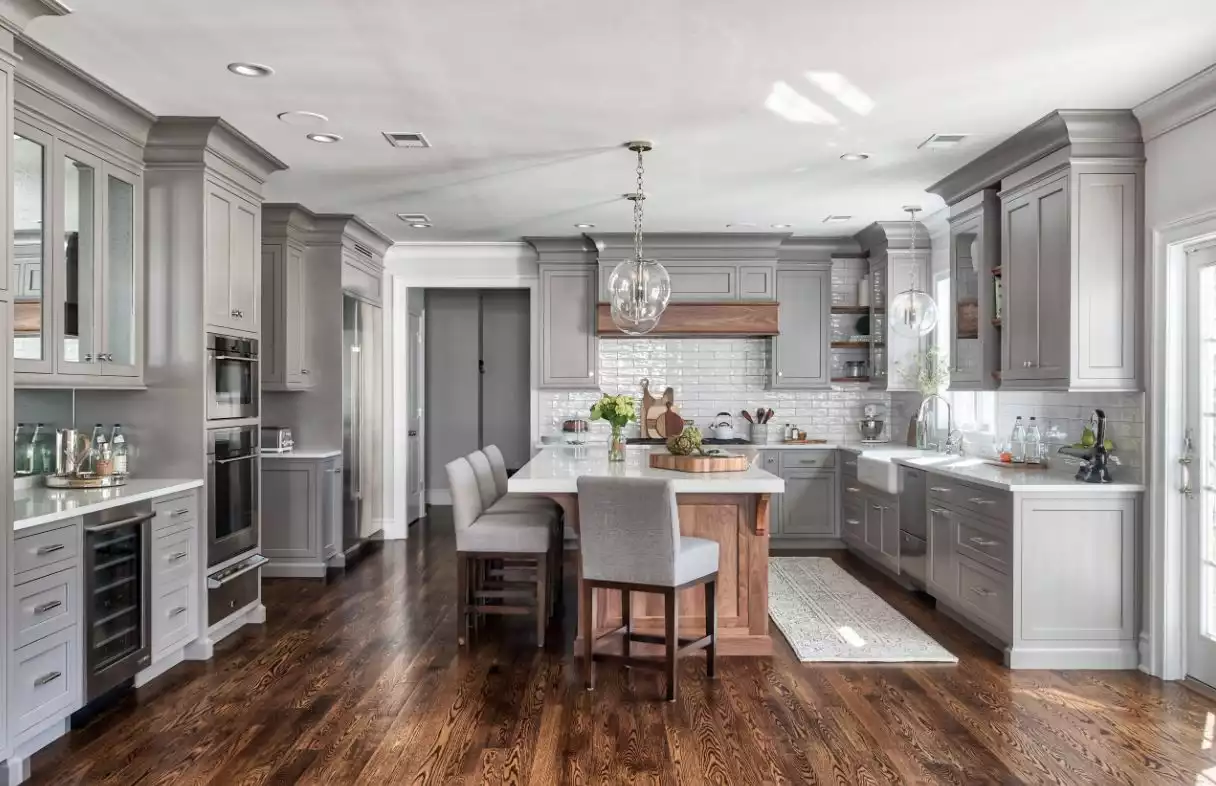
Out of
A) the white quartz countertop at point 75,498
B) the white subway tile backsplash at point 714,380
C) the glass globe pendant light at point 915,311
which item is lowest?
the white quartz countertop at point 75,498

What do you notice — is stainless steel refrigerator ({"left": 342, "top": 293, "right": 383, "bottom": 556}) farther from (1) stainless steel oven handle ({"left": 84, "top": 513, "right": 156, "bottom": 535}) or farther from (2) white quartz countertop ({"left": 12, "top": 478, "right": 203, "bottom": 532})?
(1) stainless steel oven handle ({"left": 84, "top": 513, "right": 156, "bottom": 535})

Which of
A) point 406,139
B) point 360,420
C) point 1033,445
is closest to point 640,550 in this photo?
point 406,139

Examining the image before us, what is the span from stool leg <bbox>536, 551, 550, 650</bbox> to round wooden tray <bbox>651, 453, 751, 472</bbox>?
0.80 meters

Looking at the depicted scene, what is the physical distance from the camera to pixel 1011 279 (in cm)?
464

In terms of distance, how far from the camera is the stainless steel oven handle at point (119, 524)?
3.33 meters

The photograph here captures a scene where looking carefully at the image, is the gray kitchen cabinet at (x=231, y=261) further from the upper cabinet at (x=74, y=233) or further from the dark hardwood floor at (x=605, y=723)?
the dark hardwood floor at (x=605, y=723)

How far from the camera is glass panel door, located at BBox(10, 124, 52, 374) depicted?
10.6 ft

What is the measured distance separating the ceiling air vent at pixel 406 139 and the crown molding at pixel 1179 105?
3.43 meters

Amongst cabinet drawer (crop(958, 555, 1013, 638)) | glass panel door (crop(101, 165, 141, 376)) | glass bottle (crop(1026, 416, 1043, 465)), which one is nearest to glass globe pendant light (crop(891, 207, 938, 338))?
glass bottle (crop(1026, 416, 1043, 465))

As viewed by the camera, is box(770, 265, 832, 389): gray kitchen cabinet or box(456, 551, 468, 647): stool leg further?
box(770, 265, 832, 389): gray kitchen cabinet

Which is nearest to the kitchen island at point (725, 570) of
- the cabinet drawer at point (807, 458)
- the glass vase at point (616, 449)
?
the glass vase at point (616, 449)

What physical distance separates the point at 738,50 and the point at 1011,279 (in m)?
2.30

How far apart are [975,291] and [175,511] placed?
4.54 metres

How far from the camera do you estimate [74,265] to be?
3629 millimetres
